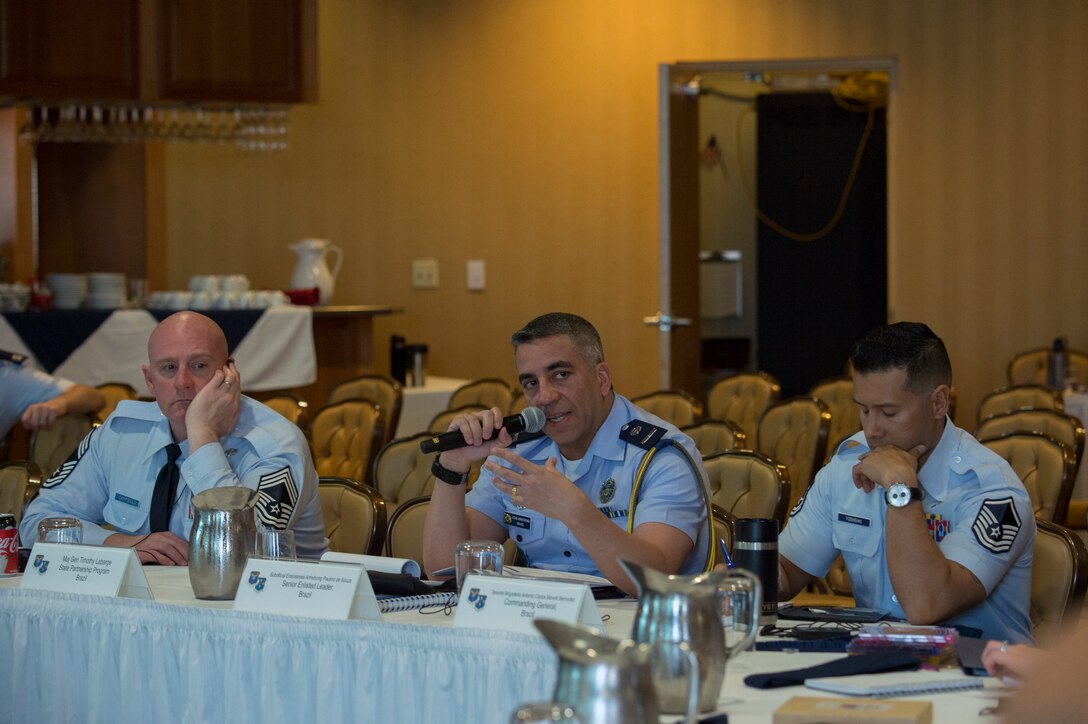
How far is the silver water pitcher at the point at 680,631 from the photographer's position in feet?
5.24

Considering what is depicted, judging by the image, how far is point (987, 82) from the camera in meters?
7.87

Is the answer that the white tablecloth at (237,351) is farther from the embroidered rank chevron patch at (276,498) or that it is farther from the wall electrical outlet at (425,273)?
the embroidered rank chevron patch at (276,498)

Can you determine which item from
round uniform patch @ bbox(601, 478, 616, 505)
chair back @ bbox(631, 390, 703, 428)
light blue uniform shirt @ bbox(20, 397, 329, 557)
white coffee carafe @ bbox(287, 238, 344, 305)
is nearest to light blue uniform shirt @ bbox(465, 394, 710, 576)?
round uniform patch @ bbox(601, 478, 616, 505)

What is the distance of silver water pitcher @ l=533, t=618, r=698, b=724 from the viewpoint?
1.31 metres

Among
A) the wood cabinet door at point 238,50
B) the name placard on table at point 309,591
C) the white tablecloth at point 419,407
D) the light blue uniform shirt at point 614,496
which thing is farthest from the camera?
the wood cabinet door at point 238,50

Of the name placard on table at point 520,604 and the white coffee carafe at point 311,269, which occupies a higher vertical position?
the white coffee carafe at point 311,269

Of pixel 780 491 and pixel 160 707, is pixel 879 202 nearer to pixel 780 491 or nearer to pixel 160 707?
pixel 780 491

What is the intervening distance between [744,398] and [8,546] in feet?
12.7

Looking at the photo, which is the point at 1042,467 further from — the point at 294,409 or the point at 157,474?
the point at 294,409

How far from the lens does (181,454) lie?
3186 mm

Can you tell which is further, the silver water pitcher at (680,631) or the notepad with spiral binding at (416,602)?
the notepad with spiral binding at (416,602)

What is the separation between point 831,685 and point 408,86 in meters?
6.82

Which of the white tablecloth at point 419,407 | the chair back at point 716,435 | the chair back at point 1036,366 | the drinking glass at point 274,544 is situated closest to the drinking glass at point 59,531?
the drinking glass at point 274,544

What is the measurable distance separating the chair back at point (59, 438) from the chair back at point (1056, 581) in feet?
11.3
